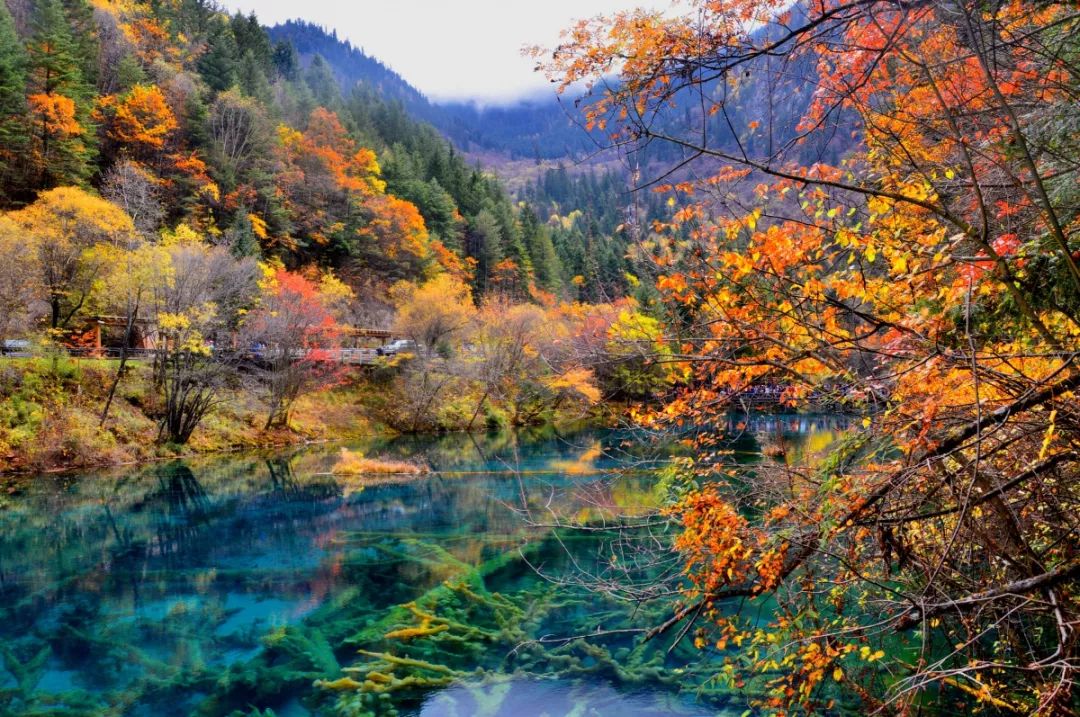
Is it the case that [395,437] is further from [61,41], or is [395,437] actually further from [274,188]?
[61,41]

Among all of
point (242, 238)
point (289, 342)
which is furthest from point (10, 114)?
point (289, 342)

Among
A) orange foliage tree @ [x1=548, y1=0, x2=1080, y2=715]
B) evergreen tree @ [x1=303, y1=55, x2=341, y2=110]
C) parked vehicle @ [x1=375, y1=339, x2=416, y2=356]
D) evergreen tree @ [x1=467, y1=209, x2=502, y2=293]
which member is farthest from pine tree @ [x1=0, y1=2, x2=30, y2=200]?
orange foliage tree @ [x1=548, y1=0, x2=1080, y2=715]

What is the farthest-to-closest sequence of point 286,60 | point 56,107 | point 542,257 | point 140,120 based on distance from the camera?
point 286,60, point 542,257, point 140,120, point 56,107

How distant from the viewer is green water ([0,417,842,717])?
23.1 feet

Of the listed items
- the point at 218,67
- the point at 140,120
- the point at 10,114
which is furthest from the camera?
the point at 218,67

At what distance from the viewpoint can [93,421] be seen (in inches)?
816

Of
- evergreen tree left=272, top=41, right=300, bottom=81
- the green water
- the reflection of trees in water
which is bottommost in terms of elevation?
the reflection of trees in water

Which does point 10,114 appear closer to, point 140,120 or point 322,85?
point 140,120

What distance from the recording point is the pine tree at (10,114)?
27.5m

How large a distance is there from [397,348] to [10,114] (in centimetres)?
2071

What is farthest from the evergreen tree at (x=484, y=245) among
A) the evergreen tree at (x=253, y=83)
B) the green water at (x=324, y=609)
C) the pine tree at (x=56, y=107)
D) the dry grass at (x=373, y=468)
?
the green water at (x=324, y=609)

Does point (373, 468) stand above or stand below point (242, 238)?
below

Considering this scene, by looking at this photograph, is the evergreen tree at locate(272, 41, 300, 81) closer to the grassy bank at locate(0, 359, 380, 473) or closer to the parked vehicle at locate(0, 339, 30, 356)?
the grassy bank at locate(0, 359, 380, 473)

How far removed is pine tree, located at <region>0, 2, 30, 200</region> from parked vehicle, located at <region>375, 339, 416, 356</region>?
59.7 ft
